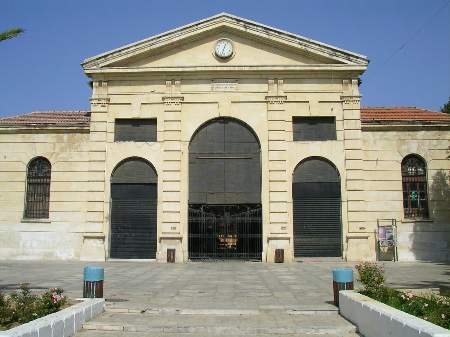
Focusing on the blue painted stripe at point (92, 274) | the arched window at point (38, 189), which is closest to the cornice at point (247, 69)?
the arched window at point (38, 189)

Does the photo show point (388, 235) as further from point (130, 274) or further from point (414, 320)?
point (414, 320)

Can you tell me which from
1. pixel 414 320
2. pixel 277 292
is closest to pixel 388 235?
pixel 277 292

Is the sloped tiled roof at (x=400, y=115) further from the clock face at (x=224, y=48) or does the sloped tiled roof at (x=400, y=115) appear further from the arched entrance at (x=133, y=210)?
the arched entrance at (x=133, y=210)

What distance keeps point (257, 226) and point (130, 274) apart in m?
7.53

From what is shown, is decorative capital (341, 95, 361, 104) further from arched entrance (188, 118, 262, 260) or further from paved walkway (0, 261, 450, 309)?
paved walkway (0, 261, 450, 309)

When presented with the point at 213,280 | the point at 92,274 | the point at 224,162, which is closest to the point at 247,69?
the point at 224,162

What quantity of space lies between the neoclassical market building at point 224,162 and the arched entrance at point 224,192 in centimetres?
5

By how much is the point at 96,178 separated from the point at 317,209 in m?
10.3

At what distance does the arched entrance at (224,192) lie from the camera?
22672 mm

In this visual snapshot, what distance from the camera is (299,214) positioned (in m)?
22.8

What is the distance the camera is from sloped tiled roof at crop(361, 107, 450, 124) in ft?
76.7

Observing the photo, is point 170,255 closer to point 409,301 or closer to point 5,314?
point 5,314

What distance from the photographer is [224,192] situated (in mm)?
23016

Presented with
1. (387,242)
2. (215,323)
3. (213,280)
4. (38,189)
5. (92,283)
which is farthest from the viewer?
(38,189)
